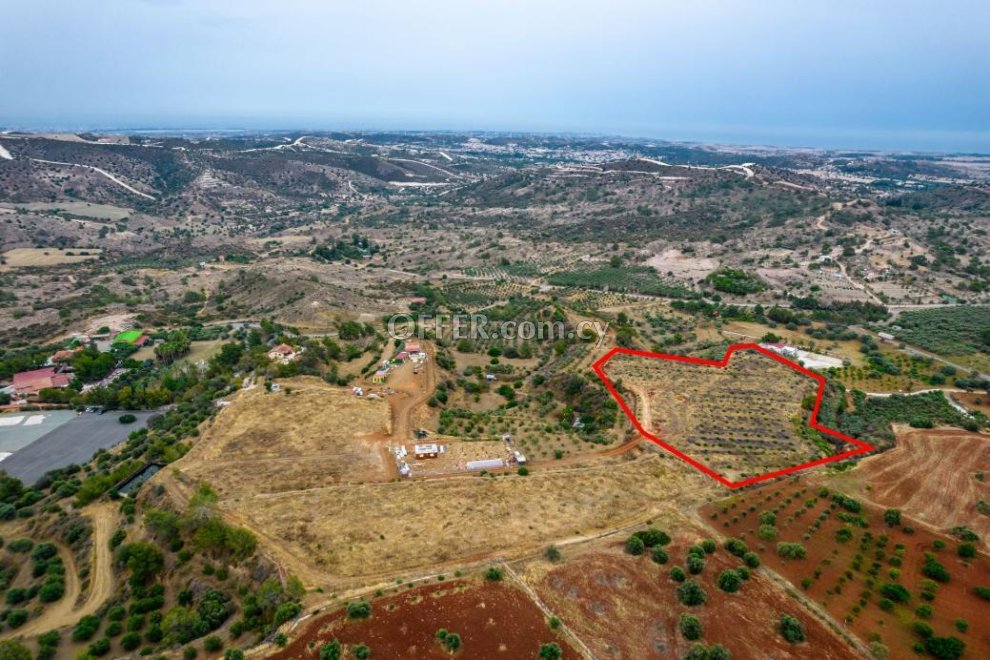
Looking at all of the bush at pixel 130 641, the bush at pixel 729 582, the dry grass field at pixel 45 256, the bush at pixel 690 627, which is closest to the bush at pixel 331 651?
the bush at pixel 130 641

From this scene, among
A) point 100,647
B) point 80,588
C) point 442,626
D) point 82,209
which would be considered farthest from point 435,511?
point 82,209

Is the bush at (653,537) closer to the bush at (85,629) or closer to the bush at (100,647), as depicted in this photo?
the bush at (100,647)

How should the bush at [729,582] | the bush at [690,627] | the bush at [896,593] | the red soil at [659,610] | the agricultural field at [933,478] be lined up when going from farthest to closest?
the agricultural field at [933,478], the bush at [729,582], the bush at [896,593], the bush at [690,627], the red soil at [659,610]

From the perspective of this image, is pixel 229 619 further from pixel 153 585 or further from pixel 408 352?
pixel 408 352

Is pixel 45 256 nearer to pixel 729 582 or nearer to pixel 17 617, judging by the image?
pixel 17 617

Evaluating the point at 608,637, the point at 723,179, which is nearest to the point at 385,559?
the point at 608,637

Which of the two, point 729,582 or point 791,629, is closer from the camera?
point 791,629
